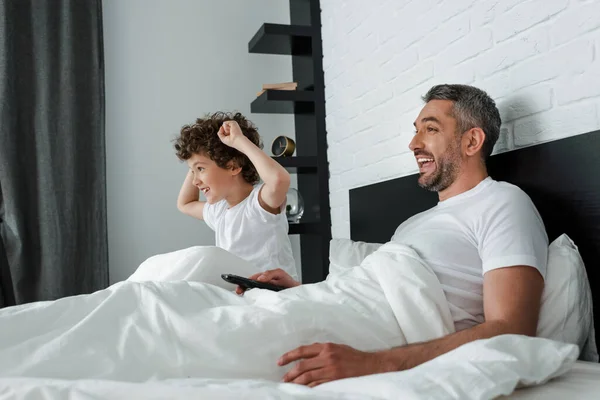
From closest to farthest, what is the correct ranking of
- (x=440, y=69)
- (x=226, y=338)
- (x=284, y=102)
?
(x=226, y=338) < (x=440, y=69) < (x=284, y=102)

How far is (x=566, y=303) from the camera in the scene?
1.45 meters

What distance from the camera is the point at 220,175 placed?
100 inches

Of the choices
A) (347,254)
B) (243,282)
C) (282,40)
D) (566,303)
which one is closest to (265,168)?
(347,254)

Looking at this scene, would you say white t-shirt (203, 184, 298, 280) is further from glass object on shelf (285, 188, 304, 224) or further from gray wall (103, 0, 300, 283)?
gray wall (103, 0, 300, 283)

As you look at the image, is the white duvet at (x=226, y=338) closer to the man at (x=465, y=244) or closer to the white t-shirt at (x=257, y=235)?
the man at (x=465, y=244)

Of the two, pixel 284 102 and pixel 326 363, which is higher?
pixel 284 102

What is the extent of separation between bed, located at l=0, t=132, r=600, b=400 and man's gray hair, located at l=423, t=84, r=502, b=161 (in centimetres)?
16

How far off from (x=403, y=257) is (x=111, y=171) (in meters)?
2.23

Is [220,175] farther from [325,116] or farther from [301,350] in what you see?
[301,350]

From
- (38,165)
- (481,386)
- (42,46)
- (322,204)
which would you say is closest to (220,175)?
(322,204)

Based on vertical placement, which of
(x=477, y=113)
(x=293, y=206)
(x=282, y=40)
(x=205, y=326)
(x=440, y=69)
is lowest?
(x=205, y=326)

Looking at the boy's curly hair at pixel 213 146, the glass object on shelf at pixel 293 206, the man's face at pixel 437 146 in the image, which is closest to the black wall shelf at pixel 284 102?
the glass object on shelf at pixel 293 206

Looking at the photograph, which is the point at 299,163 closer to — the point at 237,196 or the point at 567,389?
the point at 237,196

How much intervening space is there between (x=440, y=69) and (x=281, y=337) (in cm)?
135
